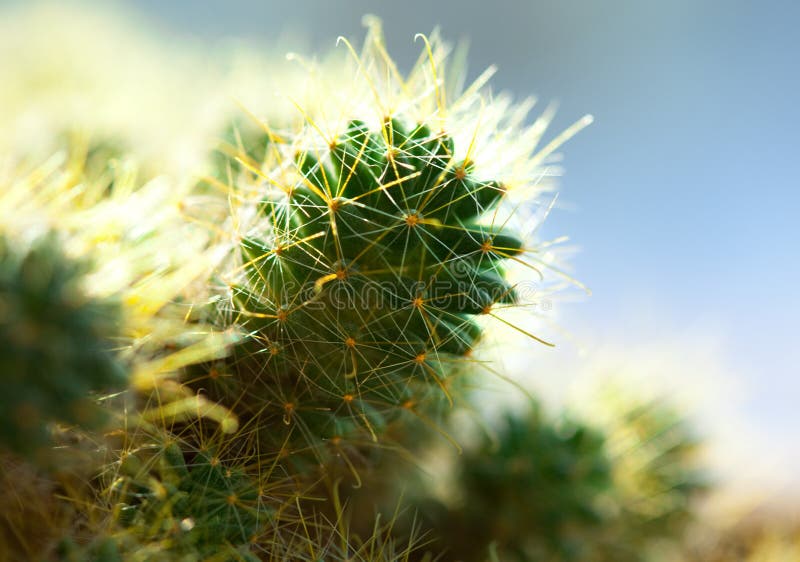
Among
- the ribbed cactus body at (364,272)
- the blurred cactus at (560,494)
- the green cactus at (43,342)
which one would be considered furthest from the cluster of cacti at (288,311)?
the blurred cactus at (560,494)

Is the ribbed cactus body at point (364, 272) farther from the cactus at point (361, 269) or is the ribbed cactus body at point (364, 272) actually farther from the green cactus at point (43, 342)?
the green cactus at point (43, 342)

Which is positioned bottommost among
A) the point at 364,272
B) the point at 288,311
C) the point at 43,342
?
the point at 43,342

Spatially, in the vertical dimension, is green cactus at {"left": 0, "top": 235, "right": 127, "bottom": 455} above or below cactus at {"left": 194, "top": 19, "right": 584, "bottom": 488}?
below

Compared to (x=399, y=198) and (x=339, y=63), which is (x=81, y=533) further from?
(x=339, y=63)

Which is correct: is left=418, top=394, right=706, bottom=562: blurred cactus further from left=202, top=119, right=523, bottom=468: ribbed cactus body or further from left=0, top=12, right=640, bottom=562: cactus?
left=202, top=119, right=523, bottom=468: ribbed cactus body

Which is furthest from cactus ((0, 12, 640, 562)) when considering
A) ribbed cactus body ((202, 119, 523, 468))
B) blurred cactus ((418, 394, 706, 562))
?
blurred cactus ((418, 394, 706, 562))

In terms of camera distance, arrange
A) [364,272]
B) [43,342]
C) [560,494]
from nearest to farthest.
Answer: [43,342]
[364,272]
[560,494]

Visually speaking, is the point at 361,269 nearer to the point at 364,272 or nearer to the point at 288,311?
the point at 364,272

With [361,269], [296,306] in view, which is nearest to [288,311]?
[296,306]

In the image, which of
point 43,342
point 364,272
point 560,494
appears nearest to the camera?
point 43,342
